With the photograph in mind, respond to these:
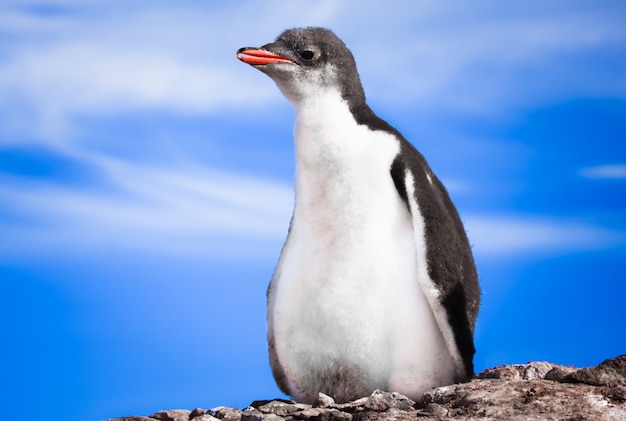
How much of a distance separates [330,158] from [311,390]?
1.34 meters

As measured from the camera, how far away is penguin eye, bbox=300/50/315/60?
462cm

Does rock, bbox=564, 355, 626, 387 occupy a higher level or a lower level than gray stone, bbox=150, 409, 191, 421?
lower

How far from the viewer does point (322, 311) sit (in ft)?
15.0

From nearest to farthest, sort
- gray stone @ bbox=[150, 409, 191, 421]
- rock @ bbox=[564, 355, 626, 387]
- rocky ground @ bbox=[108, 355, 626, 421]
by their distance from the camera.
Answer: rocky ground @ bbox=[108, 355, 626, 421], rock @ bbox=[564, 355, 626, 387], gray stone @ bbox=[150, 409, 191, 421]

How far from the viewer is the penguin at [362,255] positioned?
176 inches

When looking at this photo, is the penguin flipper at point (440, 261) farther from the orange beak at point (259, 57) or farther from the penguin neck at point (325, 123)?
the orange beak at point (259, 57)

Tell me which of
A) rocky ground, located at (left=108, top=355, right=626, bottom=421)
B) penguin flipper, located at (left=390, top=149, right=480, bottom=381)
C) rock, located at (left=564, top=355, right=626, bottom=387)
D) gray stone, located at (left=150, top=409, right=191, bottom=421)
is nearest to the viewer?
rocky ground, located at (left=108, top=355, right=626, bottom=421)

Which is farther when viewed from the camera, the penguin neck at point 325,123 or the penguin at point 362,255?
the penguin neck at point 325,123

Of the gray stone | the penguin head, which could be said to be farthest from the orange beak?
the gray stone

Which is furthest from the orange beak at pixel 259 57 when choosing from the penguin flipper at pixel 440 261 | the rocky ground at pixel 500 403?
the rocky ground at pixel 500 403

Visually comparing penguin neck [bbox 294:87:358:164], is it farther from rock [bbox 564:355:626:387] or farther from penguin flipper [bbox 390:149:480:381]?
rock [bbox 564:355:626:387]

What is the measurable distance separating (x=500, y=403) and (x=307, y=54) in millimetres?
2162

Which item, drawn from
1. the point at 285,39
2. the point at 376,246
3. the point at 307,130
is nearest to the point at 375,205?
the point at 376,246

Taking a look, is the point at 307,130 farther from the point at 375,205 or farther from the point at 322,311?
the point at 322,311
